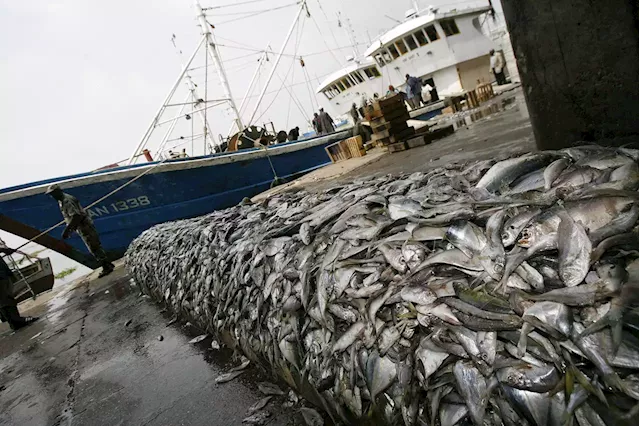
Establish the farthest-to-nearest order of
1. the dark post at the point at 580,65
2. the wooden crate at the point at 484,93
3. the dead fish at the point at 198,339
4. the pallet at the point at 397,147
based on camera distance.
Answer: the wooden crate at the point at 484,93, the pallet at the point at 397,147, the dead fish at the point at 198,339, the dark post at the point at 580,65

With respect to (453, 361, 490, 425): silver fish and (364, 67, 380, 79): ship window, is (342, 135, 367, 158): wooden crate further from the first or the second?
(364, 67, 380, 79): ship window

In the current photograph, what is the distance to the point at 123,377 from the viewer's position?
4094 mm

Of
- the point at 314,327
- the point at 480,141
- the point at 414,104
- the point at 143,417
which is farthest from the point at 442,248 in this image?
the point at 414,104

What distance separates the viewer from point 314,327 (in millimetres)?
2293

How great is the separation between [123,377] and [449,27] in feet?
90.3

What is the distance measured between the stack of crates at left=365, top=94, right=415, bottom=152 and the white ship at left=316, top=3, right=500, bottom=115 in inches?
593

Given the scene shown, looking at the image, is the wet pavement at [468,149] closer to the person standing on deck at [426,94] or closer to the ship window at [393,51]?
the person standing on deck at [426,94]

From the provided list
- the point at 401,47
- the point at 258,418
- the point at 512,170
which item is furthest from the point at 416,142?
the point at 401,47

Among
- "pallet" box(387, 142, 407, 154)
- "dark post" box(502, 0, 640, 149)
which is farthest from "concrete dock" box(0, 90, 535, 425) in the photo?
"dark post" box(502, 0, 640, 149)

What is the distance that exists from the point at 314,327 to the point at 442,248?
3.32 feet

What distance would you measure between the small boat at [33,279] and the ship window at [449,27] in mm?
25936

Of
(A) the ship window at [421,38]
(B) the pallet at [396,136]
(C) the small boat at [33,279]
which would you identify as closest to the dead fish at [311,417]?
(B) the pallet at [396,136]

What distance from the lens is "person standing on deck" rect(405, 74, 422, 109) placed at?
22.2 m

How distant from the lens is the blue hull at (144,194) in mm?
11719
